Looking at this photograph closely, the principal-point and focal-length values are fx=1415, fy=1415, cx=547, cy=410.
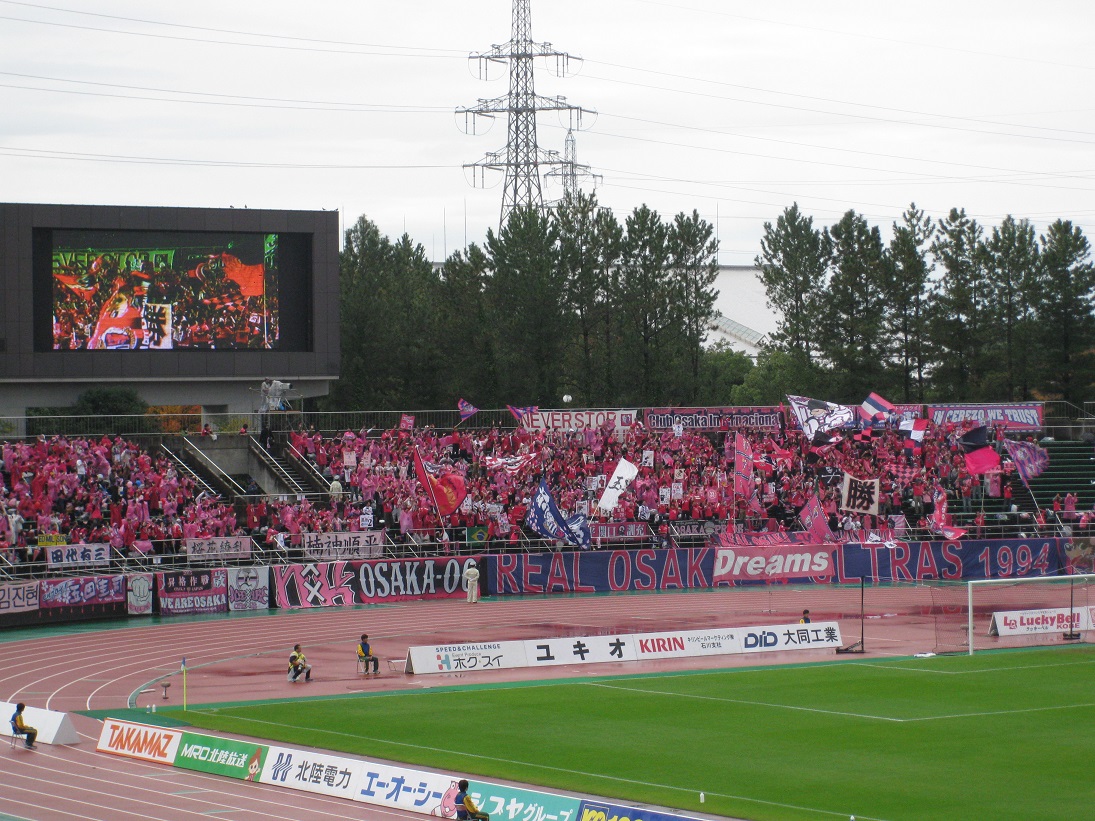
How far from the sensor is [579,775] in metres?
21.9

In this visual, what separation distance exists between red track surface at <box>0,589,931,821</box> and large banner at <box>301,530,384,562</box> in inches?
96.0

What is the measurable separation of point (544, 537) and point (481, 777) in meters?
26.4

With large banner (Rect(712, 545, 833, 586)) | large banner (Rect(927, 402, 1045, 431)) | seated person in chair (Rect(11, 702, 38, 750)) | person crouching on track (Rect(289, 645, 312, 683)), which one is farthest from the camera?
large banner (Rect(927, 402, 1045, 431))

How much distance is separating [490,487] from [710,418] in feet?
40.7

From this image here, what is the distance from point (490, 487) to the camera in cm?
5047

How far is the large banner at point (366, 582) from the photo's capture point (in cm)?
4359

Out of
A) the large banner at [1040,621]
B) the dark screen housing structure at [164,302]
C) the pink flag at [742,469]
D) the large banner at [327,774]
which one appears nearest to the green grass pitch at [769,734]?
the large banner at [327,774]

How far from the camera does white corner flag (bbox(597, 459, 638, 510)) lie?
47.4m

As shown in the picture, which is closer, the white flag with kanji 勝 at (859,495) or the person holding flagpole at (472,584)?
A: the person holding flagpole at (472,584)

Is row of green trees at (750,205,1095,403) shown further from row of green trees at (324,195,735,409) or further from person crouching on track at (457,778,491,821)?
person crouching on track at (457,778,491,821)

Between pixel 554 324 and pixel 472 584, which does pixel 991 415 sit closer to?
pixel 554 324

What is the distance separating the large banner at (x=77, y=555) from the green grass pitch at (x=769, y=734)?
1428 centimetres

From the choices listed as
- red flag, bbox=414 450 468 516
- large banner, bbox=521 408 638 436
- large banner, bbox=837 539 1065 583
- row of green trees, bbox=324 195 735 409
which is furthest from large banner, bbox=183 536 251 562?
row of green trees, bbox=324 195 735 409

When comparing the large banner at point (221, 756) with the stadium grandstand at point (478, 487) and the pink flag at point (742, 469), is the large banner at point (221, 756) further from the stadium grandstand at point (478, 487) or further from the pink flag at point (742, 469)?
the pink flag at point (742, 469)
